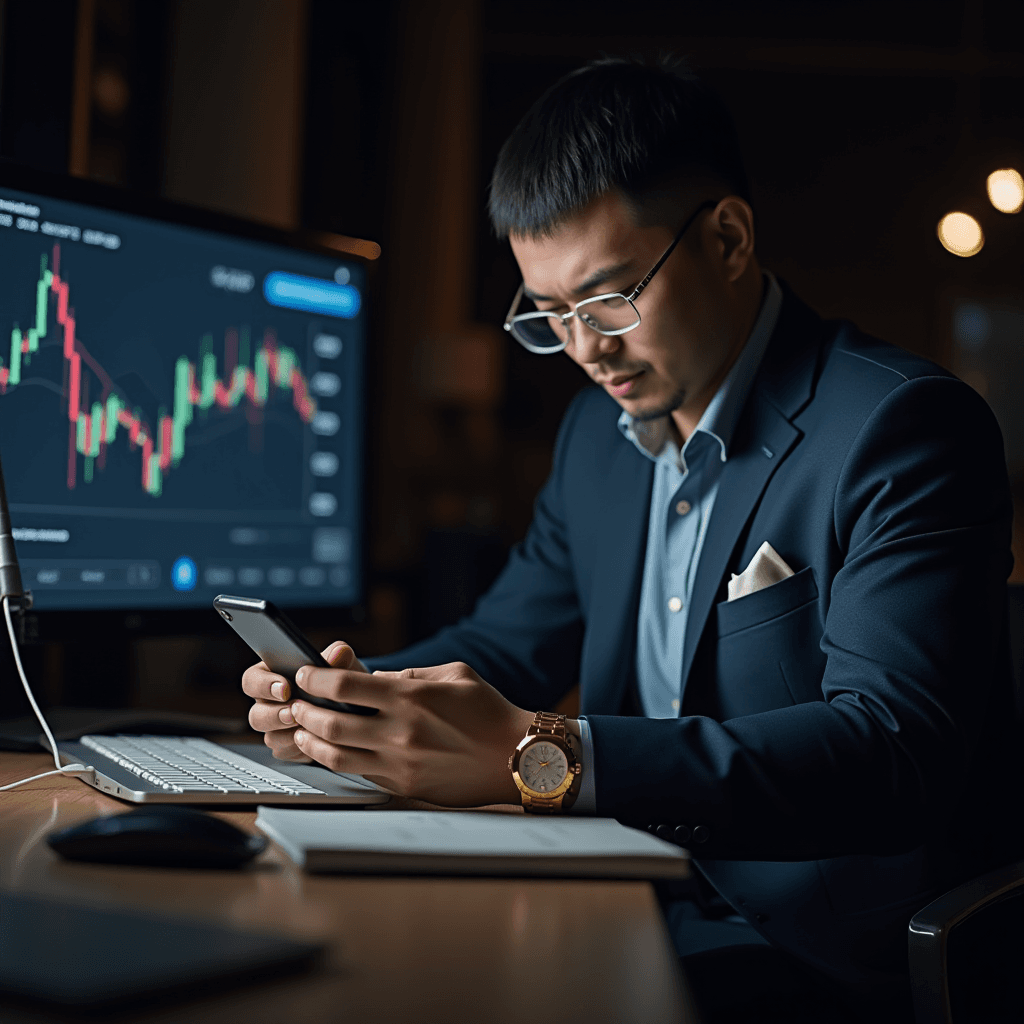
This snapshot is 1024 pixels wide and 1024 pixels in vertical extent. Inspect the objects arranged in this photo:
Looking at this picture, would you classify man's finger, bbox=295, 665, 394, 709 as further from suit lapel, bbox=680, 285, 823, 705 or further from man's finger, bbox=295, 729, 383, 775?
suit lapel, bbox=680, 285, 823, 705

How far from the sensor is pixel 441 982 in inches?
17.4

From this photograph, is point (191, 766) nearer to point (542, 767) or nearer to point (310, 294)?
A: point (542, 767)

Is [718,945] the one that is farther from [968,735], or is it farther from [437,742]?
[437,742]

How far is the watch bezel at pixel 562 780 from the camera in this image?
2.51 ft

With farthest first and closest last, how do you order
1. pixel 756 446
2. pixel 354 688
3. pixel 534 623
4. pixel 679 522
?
pixel 534 623
pixel 679 522
pixel 756 446
pixel 354 688

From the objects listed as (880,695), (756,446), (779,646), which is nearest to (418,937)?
(880,695)

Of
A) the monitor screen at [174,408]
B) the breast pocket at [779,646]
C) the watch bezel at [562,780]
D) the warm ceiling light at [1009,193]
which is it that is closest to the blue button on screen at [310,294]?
the monitor screen at [174,408]

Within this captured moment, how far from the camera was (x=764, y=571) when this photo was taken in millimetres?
1098

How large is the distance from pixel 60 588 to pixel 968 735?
92 cm

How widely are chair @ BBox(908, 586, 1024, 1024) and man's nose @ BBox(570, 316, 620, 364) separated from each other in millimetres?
657

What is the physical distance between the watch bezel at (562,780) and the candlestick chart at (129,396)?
644 millimetres

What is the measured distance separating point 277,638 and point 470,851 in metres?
0.27

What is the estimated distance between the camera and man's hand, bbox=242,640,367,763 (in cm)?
88

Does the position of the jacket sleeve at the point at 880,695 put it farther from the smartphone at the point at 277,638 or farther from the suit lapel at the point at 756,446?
the smartphone at the point at 277,638
